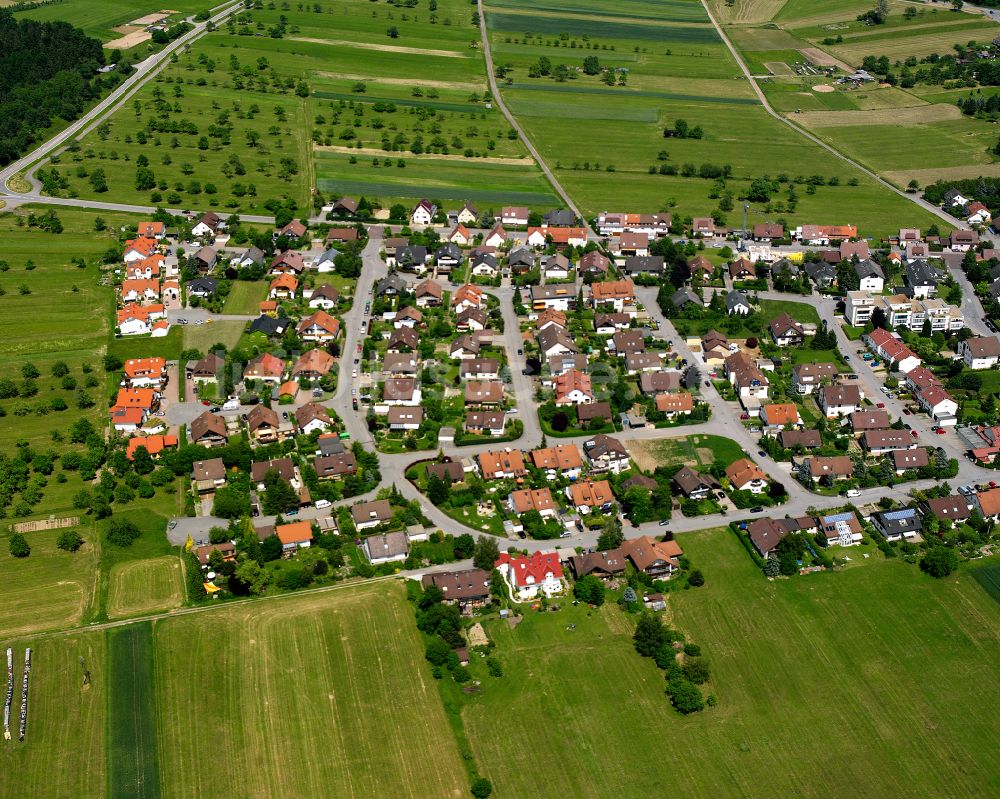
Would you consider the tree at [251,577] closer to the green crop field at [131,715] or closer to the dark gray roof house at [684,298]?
the green crop field at [131,715]

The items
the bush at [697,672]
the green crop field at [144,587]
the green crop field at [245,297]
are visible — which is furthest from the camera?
the green crop field at [245,297]

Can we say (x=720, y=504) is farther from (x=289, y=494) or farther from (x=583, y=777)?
(x=289, y=494)

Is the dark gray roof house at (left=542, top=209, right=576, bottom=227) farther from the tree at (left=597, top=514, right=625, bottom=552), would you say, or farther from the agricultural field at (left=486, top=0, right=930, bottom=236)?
the tree at (left=597, top=514, right=625, bottom=552)

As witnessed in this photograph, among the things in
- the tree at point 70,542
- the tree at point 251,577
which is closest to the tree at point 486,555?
the tree at point 251,577

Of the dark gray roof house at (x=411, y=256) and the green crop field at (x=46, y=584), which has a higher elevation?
the dark gray roof house at (x=411, y=256)

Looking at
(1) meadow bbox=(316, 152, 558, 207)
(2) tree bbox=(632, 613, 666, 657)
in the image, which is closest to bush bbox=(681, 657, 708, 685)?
(2) tree bbox=(632, 613, 666, 657)

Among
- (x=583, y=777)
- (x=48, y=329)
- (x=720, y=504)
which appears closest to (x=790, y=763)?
(x=583, y=777)

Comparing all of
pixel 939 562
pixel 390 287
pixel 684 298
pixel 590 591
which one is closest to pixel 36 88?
pixel 390 287
